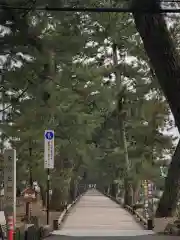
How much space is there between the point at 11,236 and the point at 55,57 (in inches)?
355

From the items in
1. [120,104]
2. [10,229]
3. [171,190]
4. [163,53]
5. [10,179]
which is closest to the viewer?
[10,229]

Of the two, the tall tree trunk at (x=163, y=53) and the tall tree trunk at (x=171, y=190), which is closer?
the tall tree trunk at (x=163, y=53)

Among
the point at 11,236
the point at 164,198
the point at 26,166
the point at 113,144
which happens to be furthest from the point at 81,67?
the point at 113,144

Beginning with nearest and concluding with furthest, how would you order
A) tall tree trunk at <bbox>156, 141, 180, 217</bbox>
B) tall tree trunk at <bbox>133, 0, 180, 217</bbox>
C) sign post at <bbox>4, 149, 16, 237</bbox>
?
sign post at <bbox>4, 149, 16, 237</bbox>
tall tree trunk at <bbox>133, 0, 180, 217</bbox>
tall tree trunk at <bbox>156, 141, 180, 217</bbox>

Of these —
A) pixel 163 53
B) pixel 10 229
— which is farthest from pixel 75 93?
pixel 10 229

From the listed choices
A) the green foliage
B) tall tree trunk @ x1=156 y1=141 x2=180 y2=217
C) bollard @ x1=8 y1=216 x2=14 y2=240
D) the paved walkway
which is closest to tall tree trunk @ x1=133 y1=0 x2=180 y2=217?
the green foliage

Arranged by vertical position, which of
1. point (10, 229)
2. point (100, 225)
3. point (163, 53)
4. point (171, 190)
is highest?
point (163, 53)

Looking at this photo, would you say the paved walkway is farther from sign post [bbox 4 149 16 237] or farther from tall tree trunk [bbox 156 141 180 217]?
sign post [bbox 4 149 16 237]

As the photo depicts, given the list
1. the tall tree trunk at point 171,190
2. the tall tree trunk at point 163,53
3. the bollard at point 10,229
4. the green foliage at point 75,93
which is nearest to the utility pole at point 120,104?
the green foliage at point 75,93

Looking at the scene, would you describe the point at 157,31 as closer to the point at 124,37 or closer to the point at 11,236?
the point at 11,236

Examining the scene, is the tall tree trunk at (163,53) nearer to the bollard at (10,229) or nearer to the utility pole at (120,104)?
the bollard at (10,229)

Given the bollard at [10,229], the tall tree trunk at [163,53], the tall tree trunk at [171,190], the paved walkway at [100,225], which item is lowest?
the paved walkway at [100,225]

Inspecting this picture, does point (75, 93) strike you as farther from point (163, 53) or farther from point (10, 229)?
point (10, 229)

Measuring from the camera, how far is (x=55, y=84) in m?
24.0
